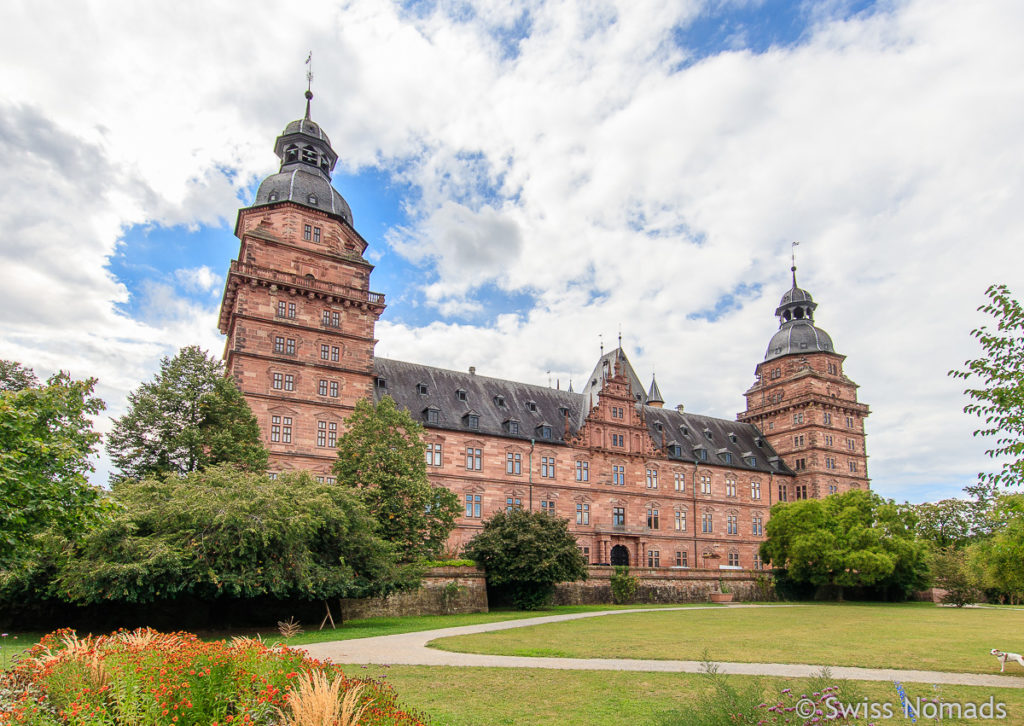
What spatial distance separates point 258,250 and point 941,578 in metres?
53.4

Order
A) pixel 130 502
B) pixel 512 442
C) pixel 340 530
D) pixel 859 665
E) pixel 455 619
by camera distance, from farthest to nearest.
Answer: pixel 512 442 < pixel 455 619 < pixel 340 530 < pixel 130 502 < pixel 859 665

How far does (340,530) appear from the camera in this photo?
1114 inches

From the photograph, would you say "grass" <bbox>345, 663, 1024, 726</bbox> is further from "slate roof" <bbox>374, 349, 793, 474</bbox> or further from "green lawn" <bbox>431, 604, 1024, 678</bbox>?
"slate roof" <bbox>374, 349, 793, 474</bbox>

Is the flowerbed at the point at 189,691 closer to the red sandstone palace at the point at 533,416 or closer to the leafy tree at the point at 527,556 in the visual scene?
the leafy tree at the point at 527,556

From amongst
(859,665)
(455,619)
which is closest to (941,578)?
(455,619)

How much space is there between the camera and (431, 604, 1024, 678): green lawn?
17.7m

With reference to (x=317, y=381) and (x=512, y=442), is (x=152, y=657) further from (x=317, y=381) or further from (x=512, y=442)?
(x=512, y=442)

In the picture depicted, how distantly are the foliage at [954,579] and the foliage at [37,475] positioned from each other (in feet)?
174

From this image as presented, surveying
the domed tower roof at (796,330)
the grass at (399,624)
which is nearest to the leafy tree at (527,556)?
the grass at (399,624)

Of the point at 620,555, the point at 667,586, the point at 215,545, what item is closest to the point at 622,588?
the point at 667,586

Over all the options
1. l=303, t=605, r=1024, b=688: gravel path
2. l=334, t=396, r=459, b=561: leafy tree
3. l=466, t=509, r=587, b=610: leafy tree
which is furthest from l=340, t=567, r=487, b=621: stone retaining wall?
l=303, t=605, r=1024, b=688: gravel path

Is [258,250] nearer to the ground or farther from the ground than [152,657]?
farther from the ground

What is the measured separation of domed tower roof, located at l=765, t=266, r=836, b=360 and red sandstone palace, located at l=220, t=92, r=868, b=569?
0.14 metres

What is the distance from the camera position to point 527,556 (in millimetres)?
37156
